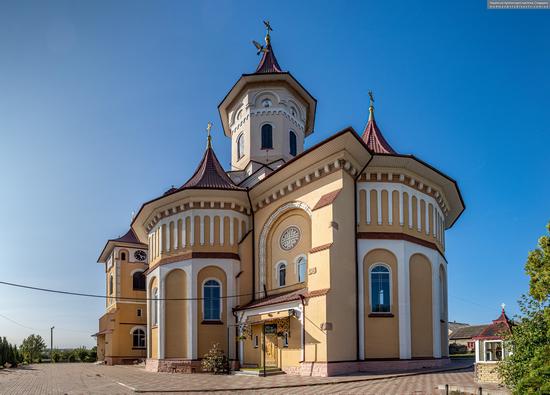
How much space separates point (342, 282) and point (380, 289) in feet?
7.33

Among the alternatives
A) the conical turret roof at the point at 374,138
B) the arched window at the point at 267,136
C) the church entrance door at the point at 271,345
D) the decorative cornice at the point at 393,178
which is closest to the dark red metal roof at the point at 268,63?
the arched window at the point at 267,136

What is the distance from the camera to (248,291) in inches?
1008

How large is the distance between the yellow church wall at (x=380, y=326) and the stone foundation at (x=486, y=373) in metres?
5.33

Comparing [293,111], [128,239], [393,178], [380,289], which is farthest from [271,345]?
[128,239]

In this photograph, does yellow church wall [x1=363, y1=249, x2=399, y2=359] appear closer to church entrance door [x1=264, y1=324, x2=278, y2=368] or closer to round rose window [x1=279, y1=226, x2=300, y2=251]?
round rose window [x1=279, y1=226, x2=300, y2=251]

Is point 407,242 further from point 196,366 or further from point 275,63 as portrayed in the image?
point 275,63

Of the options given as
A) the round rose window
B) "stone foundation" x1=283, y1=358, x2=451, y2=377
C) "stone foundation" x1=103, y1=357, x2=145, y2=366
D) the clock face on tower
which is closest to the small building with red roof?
"stone foundation" x1=283, y1=358, x2=451, y2=377

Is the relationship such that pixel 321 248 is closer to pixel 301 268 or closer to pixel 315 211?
pixel 315 211

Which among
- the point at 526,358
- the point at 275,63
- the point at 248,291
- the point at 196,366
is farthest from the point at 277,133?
the point at 526,358

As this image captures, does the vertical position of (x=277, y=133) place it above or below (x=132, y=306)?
above

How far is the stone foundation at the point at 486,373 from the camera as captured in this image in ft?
48.2

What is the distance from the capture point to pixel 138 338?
1537 inches

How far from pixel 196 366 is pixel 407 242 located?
1217 centimetres

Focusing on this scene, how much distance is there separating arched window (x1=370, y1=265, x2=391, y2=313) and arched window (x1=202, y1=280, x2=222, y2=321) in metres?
8.64
